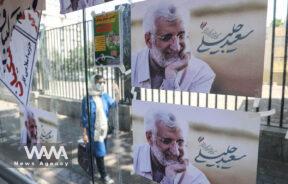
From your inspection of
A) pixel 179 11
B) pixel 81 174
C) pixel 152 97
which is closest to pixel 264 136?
pixel 152 97

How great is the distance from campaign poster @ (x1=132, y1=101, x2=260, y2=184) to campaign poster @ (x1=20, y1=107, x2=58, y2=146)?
0.95 metres

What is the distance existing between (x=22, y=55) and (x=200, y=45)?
5.05 ft

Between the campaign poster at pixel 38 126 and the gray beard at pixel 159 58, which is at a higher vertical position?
the gray beard at pixel 159 58

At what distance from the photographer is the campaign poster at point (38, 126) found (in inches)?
81.3

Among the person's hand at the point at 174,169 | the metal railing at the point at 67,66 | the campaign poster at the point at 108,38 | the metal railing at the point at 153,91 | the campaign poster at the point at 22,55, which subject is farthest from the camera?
the metal railing at the point at 67,66

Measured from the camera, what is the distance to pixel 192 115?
1.09 metres

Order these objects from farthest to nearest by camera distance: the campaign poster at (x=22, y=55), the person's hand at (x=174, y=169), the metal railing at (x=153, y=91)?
1. the campaign poster at (x=22, y=55)
2. the metal railing at (x=153, y=91)
3. the person's hand at (x=174, y=169)

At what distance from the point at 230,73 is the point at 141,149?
569 mm

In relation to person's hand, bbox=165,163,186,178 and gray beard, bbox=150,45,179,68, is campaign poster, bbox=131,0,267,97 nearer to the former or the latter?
gray beard, bbox=150,45,179,68

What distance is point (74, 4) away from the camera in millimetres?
1578

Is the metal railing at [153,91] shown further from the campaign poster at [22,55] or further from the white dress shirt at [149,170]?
the white dress shirt at [149,170]

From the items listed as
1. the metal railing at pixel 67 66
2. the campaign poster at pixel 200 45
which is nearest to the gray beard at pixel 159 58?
the campaign poster at pixel 200 45

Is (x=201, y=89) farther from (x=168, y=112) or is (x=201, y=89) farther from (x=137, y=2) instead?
(x=137, y=2)

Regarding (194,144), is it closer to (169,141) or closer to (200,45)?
(169,141)
